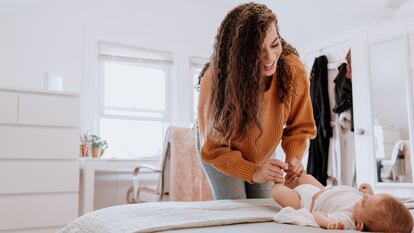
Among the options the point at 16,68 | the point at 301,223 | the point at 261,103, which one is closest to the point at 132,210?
the point at 301,223

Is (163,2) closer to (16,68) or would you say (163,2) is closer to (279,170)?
(16,68)

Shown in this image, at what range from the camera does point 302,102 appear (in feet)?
5.29

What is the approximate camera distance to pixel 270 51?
1401 mm

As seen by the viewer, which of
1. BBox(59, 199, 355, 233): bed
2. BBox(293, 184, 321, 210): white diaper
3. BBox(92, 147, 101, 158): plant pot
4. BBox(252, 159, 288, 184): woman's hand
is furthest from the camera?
BBox(92, 147, 101, 158): plant pot

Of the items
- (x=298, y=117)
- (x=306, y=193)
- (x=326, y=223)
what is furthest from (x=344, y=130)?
(x=326, y=223)

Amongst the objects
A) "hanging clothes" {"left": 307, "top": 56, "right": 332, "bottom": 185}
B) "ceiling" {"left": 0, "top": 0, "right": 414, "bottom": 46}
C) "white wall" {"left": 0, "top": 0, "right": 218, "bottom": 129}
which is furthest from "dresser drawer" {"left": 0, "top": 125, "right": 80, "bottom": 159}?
"hanging clothes" {"left": 307, "top": 56, "right": 332, "bottom": 185}

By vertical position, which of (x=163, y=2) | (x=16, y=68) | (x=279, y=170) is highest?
(x=163, y=2)

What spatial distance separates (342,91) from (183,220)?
3.04 m

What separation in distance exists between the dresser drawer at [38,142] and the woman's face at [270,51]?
1.88 metres

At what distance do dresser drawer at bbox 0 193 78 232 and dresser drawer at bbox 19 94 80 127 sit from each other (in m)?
0.49

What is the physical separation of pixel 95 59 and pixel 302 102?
2703mm

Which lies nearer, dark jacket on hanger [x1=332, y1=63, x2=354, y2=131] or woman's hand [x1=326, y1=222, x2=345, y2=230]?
woman's hand [x1=326, y1=222, x2=345, y2=230]

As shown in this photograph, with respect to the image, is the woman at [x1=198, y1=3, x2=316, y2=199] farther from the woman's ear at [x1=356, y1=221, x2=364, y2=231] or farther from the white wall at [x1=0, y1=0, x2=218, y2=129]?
the white wall at [x1=0, y1=0, x2=218, y2=129]

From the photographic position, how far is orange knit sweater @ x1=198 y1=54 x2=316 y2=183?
1.42 meters
